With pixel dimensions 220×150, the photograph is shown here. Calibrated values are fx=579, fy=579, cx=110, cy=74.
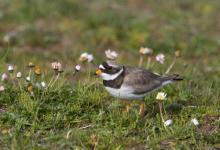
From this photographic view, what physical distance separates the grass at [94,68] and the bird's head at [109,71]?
43cm

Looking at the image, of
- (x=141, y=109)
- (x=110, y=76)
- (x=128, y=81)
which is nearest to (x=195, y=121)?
(x=141, y=109)

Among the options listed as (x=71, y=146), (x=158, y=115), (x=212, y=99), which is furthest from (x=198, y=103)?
(x=71, y=146)

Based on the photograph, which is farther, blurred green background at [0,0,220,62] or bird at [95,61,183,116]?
blurred green background at [0,0,220,62]

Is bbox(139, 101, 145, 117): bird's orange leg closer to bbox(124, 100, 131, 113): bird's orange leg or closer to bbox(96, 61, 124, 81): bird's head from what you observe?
bbox(124, 100, 131, 113): bird's orange leg

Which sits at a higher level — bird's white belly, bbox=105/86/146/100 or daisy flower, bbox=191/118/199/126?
bird's white belly, bbox=105/86/146/100

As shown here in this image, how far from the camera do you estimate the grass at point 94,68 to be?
6.36 m

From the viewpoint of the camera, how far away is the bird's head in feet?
22.4

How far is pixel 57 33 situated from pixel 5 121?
6299 mm

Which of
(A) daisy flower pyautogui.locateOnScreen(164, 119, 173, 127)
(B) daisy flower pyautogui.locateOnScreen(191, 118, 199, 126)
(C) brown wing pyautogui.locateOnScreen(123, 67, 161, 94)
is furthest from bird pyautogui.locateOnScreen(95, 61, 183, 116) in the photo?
(B) daisy flower pyautogui.locateOnScreen(191, 118, 199, 126)

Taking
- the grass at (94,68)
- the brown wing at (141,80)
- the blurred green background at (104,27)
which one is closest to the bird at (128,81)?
the brown wing at (141,80)

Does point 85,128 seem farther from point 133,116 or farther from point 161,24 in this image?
point 161,24

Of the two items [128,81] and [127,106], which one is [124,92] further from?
[127,106]

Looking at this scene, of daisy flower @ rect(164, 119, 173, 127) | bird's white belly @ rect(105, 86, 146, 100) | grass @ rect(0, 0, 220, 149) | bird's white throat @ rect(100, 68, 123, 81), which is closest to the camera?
grass @ rect(0, 0, 220, 149)

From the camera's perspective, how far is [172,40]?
12391mm
